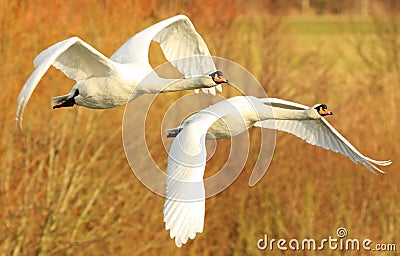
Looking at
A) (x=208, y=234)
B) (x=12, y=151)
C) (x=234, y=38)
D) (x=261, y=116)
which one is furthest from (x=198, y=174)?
(x=234, y=38)

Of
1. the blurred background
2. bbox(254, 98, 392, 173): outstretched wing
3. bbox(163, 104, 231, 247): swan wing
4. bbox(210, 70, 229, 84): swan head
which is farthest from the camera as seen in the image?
the blurred background

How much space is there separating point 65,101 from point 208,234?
8.86 metres

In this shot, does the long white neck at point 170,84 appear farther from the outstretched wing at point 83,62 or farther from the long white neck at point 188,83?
the outstretched wing at point 83,62

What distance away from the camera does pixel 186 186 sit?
1151cm

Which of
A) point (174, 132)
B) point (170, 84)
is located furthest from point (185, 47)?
point (174, 132)

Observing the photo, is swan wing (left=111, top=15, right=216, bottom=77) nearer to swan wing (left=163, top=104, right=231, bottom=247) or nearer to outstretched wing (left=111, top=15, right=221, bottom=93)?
outstretched wing (left=111, top=15, right=221, bottom=93)

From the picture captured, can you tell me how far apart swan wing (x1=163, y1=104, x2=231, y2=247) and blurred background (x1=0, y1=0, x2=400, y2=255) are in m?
6.78

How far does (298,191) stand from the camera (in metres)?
20.9

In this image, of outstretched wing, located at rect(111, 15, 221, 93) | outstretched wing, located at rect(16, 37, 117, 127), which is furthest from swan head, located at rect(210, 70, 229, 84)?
outstretched wing, located at rect(111, 15, 221, 93)

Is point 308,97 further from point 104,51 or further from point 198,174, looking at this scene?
point 198,174

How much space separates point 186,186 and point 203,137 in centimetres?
60

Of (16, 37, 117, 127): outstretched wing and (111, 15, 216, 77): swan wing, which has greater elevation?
(111, 15, 216, 77): swan wing

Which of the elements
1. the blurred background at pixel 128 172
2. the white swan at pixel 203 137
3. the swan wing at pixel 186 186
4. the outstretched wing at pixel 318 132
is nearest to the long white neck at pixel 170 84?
the white swan at pixel 203 137

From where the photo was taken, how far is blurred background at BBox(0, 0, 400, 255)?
19297 millimetres
